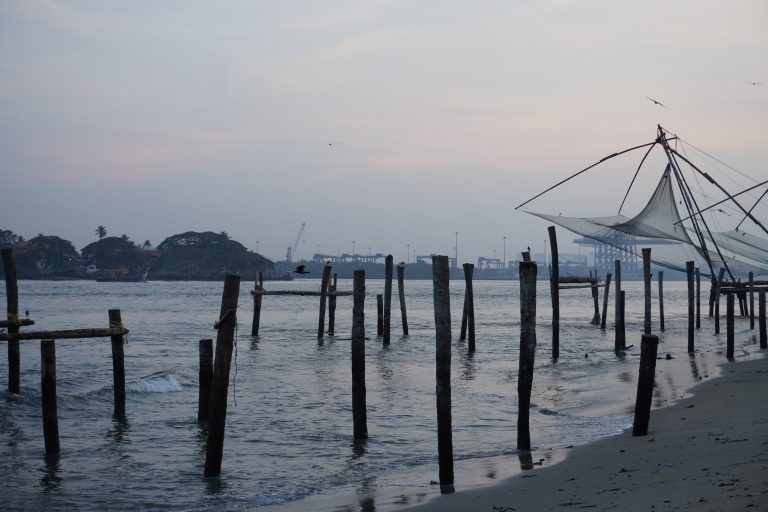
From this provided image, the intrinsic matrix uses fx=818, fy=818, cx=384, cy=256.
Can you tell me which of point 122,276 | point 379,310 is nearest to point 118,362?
point 379,310

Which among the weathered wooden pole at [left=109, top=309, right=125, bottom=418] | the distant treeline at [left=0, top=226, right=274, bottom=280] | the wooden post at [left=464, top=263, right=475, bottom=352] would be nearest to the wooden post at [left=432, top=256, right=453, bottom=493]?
the weathered wooden pole at [left=109, top=309, right=125, bottom=418]

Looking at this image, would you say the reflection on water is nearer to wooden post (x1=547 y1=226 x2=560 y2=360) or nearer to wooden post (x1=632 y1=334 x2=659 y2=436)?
wooden post (x1=632 y1=334 x2=659 y2=436)

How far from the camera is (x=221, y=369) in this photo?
7.95 metres

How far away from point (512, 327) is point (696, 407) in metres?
23.7

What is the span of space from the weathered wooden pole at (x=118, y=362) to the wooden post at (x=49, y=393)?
177 centimetres

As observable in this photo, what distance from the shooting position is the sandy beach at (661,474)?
18.1 ft

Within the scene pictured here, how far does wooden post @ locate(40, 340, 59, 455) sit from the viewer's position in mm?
9391

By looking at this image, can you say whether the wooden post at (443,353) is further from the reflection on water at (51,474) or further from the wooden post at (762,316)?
the wooden post at (762,316)

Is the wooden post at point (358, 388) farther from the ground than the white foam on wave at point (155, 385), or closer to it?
farther from the ground

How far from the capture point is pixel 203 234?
15112 centimetres

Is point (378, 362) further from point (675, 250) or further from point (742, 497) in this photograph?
point (742, 497)

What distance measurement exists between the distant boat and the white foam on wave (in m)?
121

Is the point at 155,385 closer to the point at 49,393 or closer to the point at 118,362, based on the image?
the point at 118,362

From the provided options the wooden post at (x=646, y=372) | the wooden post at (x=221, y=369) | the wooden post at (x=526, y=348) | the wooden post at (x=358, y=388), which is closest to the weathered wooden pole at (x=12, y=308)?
the wooden post at (x=358, y=388)
